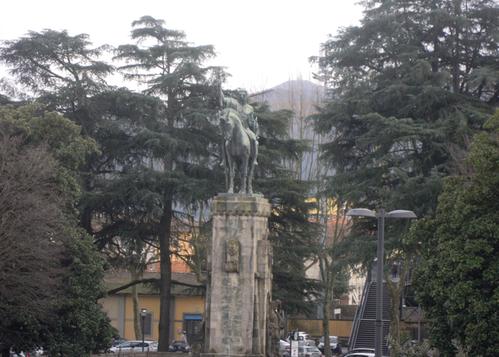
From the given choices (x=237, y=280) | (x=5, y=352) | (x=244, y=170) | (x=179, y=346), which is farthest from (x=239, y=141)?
(x=179, y=346)

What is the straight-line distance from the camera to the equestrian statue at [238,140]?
3019 cm

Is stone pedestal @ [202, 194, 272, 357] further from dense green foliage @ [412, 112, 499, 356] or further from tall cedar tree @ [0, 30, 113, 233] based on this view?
tall cedar tree @ [0, 30, 113, 233]

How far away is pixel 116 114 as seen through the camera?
1804 inches

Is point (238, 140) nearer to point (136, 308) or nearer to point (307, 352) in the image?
point (307, 352)

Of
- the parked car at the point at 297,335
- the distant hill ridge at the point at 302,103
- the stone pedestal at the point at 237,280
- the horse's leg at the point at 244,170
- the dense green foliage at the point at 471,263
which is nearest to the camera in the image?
the dense green foliage at the point at 471,263

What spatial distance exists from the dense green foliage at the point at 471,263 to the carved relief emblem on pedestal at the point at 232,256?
5.58 metres

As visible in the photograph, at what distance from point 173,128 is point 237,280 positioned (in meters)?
16.6

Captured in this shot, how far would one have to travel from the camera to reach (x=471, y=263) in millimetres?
26516

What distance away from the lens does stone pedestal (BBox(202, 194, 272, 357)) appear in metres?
29.4

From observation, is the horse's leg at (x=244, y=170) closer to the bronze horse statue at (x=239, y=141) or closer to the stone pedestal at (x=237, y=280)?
the bronze horse statue at (x=239, y=141)

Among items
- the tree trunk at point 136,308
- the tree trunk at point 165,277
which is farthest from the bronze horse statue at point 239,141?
the tree trunk at point 136,308

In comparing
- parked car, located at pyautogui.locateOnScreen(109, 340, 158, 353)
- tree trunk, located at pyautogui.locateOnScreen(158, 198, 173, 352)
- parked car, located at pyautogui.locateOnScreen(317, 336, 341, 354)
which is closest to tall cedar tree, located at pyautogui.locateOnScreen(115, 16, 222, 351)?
tree trunk, located at pyautogui.locateOnScreen(158, 198, 173, 352)

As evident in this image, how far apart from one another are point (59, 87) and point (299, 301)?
14.5 metres

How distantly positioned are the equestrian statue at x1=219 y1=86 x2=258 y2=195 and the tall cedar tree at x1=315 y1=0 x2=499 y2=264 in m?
8.05
